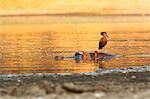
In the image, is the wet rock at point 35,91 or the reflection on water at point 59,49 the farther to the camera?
the reflection on water at point 59,49

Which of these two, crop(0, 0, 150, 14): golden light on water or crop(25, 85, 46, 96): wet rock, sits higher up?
crop(0, 0, 150, 14): golden light on water

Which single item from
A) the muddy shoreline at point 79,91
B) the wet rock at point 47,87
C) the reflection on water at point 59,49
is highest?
the reflection on water at point 59,49

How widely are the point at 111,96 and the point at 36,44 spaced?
2043cm

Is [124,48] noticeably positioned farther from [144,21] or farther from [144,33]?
[144,21]

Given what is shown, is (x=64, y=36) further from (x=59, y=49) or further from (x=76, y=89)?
(x=76, y=89)

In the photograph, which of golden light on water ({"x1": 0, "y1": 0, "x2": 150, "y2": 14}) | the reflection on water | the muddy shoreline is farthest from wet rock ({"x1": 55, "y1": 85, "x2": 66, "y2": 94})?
golden light on water ({"x1": 0, "y1": 0, "x2": 150, "y2": 14})

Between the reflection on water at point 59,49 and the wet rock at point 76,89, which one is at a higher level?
the reflection on water at point 59,49

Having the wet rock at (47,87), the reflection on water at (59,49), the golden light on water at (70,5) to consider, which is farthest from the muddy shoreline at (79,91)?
the golden light on water at (70,5)

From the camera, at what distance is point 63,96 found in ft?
47.7

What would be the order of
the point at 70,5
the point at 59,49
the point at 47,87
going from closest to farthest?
1. the point at 47,87
2. the point at 59,49
3. the point at 70,5

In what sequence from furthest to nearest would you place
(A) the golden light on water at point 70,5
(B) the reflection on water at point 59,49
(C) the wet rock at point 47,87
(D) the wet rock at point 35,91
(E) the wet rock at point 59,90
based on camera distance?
(A) the golden light on water at point 70,5
(B) the reflection on water at point 59,49
(C) the wet rock at point 47,87
(E) the wet rock at point 59,90
(D) the wet rock at point 35,91

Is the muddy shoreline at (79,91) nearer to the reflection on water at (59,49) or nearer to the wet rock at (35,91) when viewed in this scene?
the wet rock at (35,91)

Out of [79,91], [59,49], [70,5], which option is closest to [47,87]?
[79,91]

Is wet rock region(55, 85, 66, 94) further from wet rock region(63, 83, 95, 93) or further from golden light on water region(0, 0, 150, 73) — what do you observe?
golden light on water region(0, 0, 150, 73)
